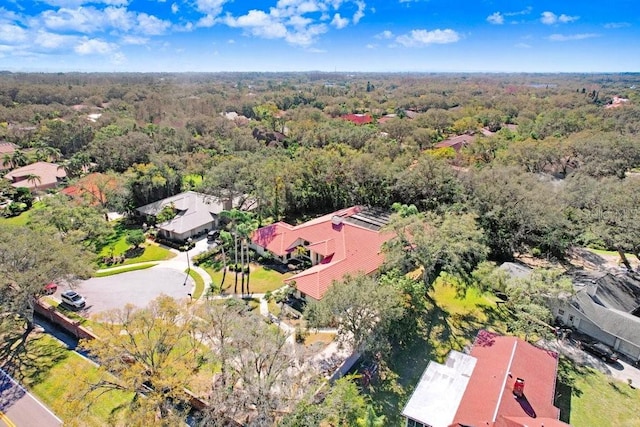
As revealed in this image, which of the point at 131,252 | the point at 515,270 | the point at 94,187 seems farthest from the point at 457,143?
the point at 94,187

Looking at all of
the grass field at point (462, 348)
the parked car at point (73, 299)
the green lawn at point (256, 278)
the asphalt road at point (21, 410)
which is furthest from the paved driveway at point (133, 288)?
the grass field at point (462, 348)

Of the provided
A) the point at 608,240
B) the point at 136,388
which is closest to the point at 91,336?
the point at 136,388

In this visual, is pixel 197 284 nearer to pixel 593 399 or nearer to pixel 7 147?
pixel 593 399

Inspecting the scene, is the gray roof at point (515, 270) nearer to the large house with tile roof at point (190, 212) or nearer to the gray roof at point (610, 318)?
the gray roof at point (610, 318)

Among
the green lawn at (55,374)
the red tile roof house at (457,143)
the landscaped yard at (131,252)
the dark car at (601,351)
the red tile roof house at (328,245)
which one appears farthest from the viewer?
the red tile roof house at (457,143)

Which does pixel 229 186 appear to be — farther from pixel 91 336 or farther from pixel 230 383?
pixel 230 383

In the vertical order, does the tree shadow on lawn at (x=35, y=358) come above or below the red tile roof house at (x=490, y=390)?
below

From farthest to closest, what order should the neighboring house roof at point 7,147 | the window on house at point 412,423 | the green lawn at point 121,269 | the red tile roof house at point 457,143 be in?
1. the red tile roof house at point 457,143
2. the neighboring house roof at point 7,147
3. the green lawn at point 121,269
4. the window on house at point 412,423
